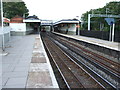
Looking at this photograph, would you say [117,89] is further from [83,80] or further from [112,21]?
[112,21]

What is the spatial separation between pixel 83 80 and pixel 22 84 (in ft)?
10.8

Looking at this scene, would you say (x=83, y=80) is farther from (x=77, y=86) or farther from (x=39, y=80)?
(x=39, y=80)

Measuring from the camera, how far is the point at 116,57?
45.3ft

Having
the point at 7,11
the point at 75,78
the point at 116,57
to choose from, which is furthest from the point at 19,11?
the point at 75,78

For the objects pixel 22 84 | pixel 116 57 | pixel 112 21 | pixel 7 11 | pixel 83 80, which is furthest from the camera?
pixel 7 11

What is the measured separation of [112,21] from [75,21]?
1639 centimetres

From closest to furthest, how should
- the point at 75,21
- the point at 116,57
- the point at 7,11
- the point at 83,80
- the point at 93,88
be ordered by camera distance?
the point at 93,88, the point at 83,80, the point at 116,57, the point at 75,21, the point at 7,11

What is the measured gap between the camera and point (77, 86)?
7055 millimetres

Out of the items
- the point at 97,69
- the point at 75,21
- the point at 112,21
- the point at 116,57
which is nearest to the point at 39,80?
the point at 97,69

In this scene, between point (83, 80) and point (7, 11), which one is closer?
point (83, 80)

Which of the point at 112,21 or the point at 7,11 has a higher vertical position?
the point at 7,11

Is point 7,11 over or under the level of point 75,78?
over

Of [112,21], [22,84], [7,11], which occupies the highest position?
[7,11]

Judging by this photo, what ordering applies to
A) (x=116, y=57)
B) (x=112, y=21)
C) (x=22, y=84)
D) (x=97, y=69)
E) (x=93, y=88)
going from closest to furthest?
(x=22, y=84) → (x=93, y=88) → (x=97, y=69) → (x=116, y=57) → (x=112, y=21)
